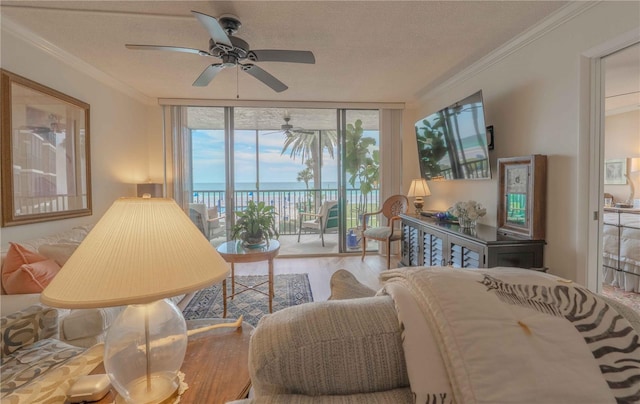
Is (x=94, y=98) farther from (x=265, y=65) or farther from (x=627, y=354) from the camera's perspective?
(x=627, y=354)

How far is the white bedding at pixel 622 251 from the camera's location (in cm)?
284

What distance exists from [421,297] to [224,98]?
426 cm

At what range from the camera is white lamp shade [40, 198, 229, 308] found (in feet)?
2.20

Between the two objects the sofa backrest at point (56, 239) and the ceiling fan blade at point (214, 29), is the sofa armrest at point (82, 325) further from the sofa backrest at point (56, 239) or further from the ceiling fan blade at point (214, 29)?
the ceiling fan blade at point (214, 29)

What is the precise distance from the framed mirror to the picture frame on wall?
7031 mm

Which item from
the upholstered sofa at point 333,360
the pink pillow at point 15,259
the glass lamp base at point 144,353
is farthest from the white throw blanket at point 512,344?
the pink pillow at point 15,259

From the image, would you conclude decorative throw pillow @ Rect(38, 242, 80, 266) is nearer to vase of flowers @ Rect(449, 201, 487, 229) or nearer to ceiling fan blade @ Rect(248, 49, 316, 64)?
ceiling fan blade @ Rect(248, 49, 316, 64)

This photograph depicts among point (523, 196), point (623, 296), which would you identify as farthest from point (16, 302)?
point (623, 296)

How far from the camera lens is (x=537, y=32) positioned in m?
2.30

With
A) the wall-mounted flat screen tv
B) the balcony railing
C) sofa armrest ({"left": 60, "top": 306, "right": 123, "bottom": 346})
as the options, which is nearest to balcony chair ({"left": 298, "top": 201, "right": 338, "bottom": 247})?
the balcony railing

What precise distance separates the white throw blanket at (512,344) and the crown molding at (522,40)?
2298mm

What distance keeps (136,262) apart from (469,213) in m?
2.65

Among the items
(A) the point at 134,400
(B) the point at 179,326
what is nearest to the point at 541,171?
(B) the point at 179,326

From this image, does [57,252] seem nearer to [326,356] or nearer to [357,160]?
[326,356]
